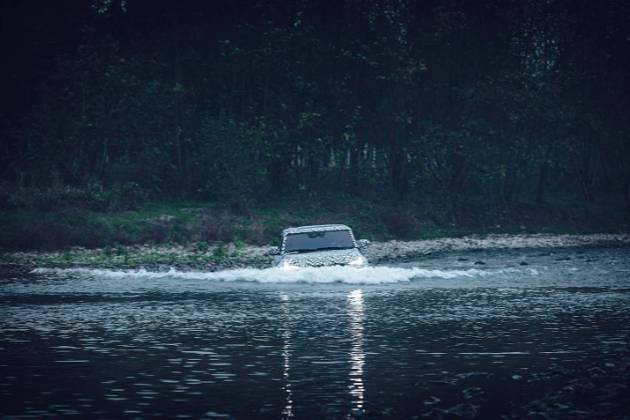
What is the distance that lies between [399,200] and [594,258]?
22504 mm

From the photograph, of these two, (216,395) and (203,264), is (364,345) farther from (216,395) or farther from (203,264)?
(203,264)

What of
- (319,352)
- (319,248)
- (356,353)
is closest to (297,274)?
(319,248)

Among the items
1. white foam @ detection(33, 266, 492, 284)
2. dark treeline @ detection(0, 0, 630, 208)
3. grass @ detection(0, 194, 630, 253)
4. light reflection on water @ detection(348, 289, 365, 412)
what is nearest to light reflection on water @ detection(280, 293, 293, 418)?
light reflection on water @ detection(348, 289, 365, 412)

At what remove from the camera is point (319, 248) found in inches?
942

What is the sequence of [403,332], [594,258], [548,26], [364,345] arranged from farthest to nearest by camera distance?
[548,26] < [594,258] < [403,332] < [364,345]

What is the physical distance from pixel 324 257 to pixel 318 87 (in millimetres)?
36626

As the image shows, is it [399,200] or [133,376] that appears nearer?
[133,376]

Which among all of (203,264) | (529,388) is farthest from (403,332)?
(203,264)

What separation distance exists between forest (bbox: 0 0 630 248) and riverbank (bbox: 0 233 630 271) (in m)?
5.70

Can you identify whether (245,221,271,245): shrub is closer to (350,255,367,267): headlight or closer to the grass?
the grass

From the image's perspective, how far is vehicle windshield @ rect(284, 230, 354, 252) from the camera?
24.0 m

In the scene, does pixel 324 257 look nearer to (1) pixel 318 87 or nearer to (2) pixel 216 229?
(2) pixel 216 229

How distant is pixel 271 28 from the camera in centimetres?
5762

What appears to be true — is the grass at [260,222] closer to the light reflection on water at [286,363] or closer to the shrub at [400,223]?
the shrub at [400,223]
